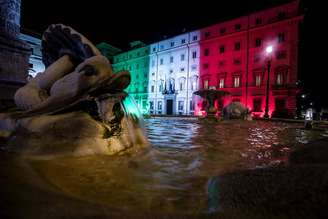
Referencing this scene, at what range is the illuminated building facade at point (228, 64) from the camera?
2566 cm

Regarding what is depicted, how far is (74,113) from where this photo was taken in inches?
111

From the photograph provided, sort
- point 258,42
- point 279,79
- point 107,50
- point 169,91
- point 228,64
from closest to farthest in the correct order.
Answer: point 279,79
point 258,42
point 228,64
point 169,91
point 107,50

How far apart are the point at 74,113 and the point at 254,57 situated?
Answer: 2934 cm

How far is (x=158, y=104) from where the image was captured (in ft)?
129

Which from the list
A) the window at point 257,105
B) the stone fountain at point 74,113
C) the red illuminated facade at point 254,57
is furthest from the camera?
the window at point 257,105

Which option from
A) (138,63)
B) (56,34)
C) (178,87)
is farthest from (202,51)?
(56,34)

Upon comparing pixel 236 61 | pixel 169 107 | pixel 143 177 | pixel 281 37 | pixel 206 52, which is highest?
pixel 281 37

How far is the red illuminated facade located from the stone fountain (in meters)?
24.3

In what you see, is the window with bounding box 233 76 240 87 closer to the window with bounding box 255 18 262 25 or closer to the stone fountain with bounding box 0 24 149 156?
the window with bounding box 255 18 262 25

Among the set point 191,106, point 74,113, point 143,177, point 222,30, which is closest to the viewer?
point 143,177

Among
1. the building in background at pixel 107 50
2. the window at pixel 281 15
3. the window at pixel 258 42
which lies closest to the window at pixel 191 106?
the window at pixel 258 42

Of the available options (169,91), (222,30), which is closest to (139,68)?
(169,91)

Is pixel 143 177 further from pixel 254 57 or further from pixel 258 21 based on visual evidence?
pixel 258 21

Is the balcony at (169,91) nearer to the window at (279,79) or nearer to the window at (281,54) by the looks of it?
the window at (279,79)
